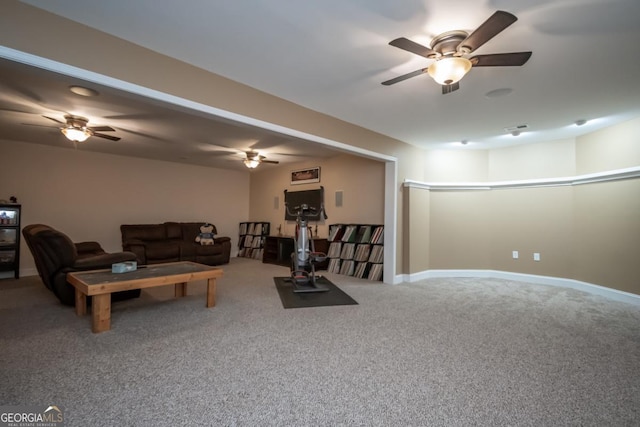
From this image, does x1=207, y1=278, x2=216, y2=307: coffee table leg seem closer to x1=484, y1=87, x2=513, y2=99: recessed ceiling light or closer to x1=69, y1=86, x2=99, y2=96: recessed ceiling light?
x1=69, y1=86, x2=99, y2=96: recessed ceiling light

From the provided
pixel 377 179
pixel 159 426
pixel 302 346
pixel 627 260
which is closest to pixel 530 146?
pixel 627 260

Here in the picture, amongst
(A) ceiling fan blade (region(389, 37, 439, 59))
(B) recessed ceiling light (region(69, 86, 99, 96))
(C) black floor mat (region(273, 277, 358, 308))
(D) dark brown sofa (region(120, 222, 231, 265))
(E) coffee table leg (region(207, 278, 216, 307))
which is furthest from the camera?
(D) dark brown sofa (region(120, 222, 231, 265))

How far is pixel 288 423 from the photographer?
148 cm

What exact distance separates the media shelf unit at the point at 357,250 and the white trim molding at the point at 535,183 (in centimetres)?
112

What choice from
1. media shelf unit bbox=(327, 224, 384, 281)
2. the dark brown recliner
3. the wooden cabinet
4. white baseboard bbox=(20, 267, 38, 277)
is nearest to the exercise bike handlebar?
media shelf unit bbox=(327, 224, 384, 281)

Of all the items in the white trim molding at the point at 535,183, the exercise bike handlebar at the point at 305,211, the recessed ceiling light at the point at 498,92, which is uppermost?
the recessed ceiling light at the point at 498,92

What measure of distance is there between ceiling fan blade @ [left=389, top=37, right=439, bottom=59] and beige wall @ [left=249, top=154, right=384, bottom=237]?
3223 millimetres

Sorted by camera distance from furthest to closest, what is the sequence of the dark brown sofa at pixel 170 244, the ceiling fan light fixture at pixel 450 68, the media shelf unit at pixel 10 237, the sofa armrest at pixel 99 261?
the dark brown sofa at pixel 170 244 → the media shelf unit at pixel 10 237 → the sofa armrest at pixel 99 261 → the ceiling fan light fixture at pixel 450 68

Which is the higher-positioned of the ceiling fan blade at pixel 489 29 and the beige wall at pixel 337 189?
the ceiling fan blade at pixel 489 29

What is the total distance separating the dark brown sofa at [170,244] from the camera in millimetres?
5660

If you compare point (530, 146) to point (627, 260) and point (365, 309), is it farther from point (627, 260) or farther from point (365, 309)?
point (365, 309)

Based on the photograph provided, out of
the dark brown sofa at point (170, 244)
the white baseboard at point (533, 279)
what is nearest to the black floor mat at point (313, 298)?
the white baseboard at point (533, 279)

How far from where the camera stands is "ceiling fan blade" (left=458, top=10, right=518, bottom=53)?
1.53m

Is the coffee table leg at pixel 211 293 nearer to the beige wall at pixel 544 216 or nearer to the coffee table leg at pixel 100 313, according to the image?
the coffee table leg at pixel 100 313
